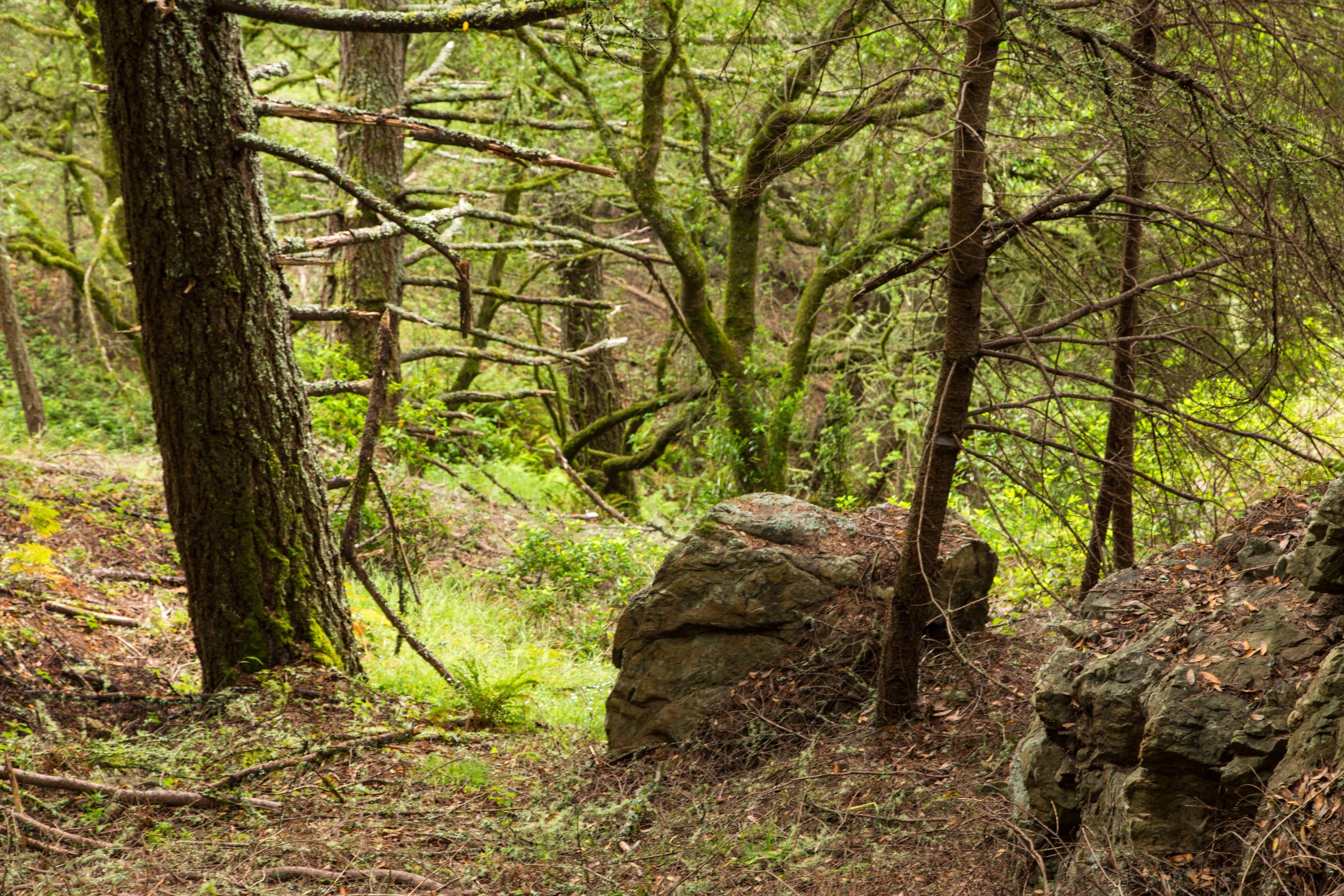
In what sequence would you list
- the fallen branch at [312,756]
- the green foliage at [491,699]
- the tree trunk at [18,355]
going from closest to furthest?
the fallen branch at [312,756], the green foliage at [491,699], the tree trunk at [18,355]

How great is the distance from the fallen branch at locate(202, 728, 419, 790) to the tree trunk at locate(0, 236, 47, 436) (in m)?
8.93

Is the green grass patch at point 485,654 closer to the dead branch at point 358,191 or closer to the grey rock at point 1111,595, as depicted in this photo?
the dead branch at point 358,191

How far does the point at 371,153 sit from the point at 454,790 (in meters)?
6.51

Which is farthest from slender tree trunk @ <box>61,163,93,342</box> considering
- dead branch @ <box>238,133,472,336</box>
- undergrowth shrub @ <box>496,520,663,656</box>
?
dead branch @ <box>238,133,472,336</box>

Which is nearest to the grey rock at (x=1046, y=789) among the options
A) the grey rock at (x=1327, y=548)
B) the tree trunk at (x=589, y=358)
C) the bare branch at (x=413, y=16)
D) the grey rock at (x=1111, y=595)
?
the grey rock at (x=1111, y=595)

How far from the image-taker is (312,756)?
14.7 ft

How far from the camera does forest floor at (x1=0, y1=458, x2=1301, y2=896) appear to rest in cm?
349

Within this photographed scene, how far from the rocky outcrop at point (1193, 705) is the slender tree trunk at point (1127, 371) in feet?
1.48

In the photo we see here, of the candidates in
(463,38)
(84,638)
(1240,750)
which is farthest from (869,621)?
(463,38)

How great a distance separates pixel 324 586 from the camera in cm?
532

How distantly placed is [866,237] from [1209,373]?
615cm

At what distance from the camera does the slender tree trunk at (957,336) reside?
388 centimetres

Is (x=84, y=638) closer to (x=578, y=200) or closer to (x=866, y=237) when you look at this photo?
(x=866, y=237)

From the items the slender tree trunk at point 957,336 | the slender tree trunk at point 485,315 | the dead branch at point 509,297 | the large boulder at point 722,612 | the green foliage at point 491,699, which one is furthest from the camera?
the slender tree trunk at point 485,315
